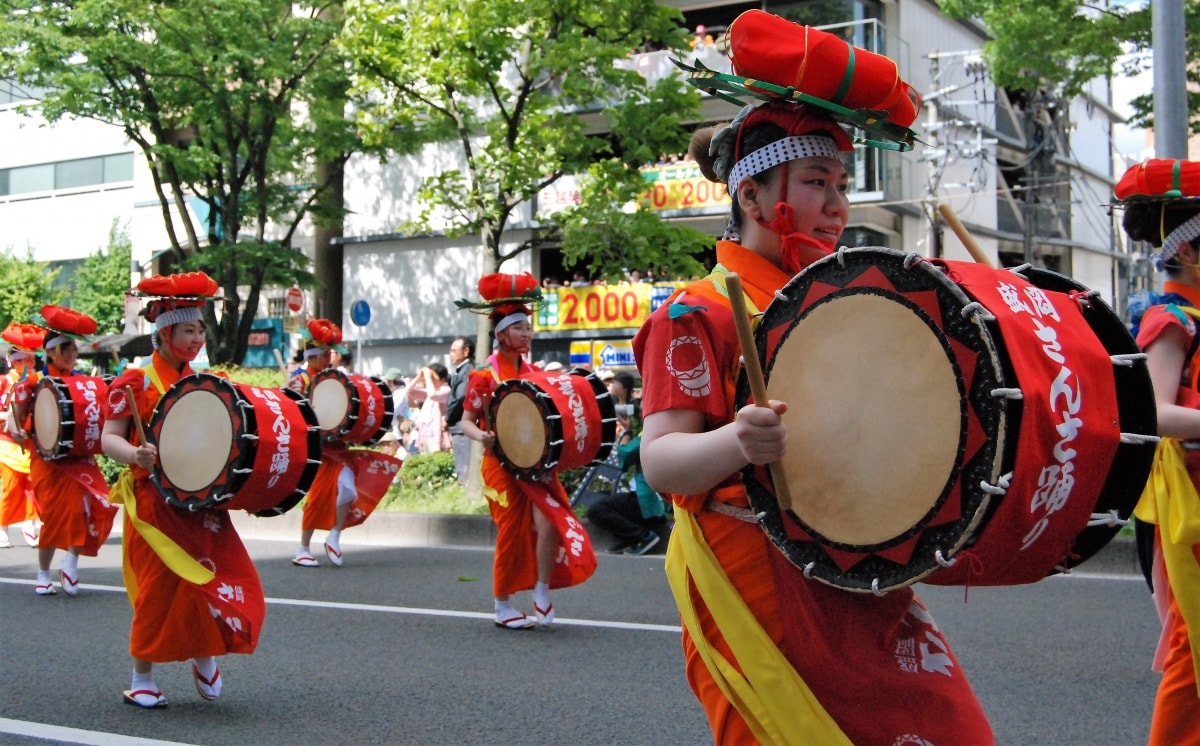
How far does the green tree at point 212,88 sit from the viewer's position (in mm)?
19562

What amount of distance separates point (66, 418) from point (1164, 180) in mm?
8230

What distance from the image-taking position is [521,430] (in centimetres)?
821

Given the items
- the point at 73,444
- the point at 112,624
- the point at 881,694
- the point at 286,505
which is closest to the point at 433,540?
the point at 73,444

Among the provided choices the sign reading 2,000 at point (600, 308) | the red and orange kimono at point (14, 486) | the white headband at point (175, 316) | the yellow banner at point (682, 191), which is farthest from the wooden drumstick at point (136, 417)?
the yellow banner at point (682, 191)

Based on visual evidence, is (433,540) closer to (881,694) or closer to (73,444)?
(73,444)

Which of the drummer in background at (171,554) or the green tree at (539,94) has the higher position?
the green tree at (539,94)

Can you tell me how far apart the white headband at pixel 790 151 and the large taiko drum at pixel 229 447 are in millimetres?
3605

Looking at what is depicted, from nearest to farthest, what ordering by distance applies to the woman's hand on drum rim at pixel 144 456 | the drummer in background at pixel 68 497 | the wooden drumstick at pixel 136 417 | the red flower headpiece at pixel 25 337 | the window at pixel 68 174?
the woman's hand on drum rim at pixel 144 456, the wooden drumstick at pixel 136 417, the drummer in background at pixel 68 497, the red flower headpiece at pixel 25 337, the window at pixel 68 174

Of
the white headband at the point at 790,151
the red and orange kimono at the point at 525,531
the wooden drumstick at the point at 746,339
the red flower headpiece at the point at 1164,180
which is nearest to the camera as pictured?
the wooden drumstick at the point at 746,339

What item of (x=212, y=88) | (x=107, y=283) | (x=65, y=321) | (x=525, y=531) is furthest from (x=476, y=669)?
(x=107, y=283)

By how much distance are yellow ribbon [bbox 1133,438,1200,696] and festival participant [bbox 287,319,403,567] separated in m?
8.13

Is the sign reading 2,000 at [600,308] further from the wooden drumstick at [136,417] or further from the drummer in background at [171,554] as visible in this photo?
the wooden drumstick at [136,417]

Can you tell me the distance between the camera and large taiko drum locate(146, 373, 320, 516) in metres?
5.79

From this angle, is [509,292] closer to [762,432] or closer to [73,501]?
[73,501]
